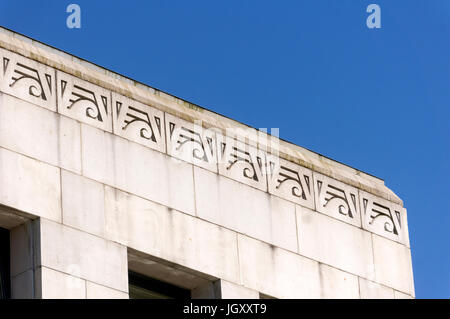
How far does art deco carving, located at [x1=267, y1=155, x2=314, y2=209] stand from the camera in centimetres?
2889

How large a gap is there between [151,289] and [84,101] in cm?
290

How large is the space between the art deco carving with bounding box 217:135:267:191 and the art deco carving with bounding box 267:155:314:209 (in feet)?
0.52

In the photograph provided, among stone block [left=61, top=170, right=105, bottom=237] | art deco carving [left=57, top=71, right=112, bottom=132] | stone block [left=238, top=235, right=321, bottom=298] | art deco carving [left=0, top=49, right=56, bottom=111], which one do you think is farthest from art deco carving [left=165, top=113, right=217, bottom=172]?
art deco carving [left=0, top=49, right=56, bottom=111]

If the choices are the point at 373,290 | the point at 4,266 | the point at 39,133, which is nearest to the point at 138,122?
the point at 39,133

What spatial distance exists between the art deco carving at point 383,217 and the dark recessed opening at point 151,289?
379 cm

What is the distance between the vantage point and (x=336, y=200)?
29672 mm

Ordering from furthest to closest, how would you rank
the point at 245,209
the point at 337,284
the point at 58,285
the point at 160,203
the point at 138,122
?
the point at 337,284, the point at 245,209, the point at 138,122, the point at 160,203, the point at 58,285

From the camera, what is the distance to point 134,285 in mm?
27031

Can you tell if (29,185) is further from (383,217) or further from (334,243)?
(383,217)

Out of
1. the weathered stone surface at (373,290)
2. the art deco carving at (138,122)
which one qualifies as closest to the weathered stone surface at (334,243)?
the weathered stone surface at (373,290)

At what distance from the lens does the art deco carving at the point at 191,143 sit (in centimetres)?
2778

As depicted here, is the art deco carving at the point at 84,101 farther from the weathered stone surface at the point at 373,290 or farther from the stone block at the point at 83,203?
the weathered stone surface at the point at 373,290
